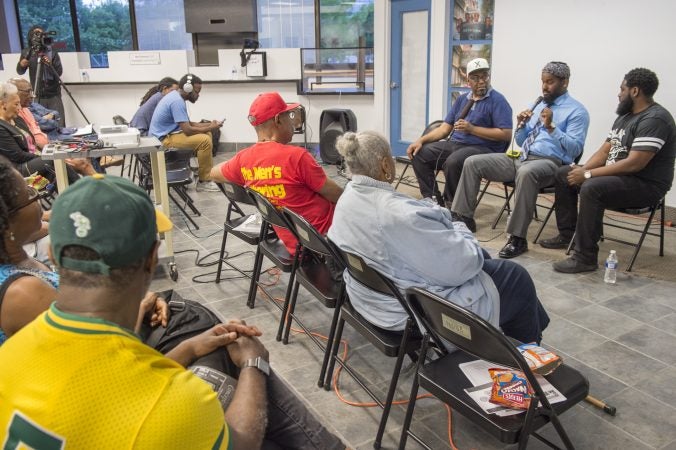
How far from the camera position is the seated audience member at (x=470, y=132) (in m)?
4.65

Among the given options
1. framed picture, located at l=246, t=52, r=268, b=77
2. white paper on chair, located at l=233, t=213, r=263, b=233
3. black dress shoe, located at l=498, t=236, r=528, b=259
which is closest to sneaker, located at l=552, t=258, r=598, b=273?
black dress shoe, located at l=498, t=236, r=528, b=259

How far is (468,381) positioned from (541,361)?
242 millimetres

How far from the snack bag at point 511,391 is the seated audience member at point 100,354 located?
965mm

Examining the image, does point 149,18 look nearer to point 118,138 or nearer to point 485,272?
point 118,138

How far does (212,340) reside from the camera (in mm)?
1463

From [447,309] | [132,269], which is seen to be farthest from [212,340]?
[447,309]

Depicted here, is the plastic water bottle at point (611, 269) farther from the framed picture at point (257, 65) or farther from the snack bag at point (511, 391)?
the framed picture at point (257, 65)

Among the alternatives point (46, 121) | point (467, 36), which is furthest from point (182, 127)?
point (467, 36)

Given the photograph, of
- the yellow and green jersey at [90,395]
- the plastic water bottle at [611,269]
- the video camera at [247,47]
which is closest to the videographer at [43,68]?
the video camera at [247,47]

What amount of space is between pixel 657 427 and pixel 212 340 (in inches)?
70.8

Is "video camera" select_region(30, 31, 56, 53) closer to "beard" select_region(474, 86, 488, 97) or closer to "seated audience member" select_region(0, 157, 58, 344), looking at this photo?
"beard" select_region(474, 86, 488, 97)

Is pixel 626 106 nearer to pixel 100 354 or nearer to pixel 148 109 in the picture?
pixel 100 354

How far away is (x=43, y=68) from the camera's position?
25.1ft

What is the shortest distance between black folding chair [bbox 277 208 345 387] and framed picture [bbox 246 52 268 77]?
18.7 feet
